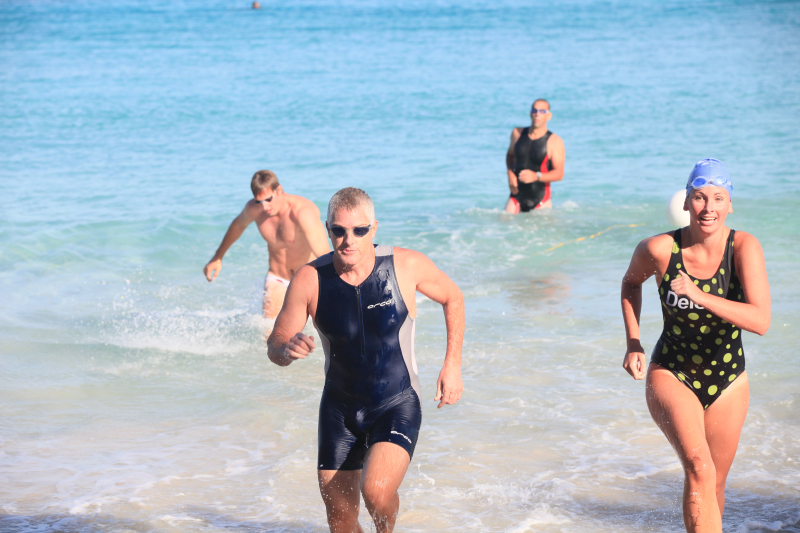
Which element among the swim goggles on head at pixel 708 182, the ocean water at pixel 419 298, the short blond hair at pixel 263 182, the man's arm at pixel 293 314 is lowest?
the ocean water at pixel 419 298

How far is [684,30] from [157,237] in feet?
171

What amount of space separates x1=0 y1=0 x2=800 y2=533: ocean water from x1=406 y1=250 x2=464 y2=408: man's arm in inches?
51.7

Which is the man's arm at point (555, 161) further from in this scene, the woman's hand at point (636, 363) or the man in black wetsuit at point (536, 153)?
the woman's hand at point (636, 363)

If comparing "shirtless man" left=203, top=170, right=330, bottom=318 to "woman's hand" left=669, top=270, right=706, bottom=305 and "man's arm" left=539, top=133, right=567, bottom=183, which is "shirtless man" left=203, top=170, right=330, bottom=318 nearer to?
"woman's hand" left=669, top=270, right=706, bottom=305

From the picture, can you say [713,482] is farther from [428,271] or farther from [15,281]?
[15,281]

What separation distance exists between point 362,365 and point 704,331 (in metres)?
1.58

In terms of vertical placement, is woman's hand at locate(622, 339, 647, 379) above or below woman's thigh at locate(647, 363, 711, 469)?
above

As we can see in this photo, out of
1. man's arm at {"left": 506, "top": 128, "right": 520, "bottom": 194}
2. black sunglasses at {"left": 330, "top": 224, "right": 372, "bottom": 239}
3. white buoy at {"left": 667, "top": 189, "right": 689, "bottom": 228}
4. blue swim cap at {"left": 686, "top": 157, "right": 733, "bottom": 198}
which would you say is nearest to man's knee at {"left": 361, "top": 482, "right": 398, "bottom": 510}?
black sunglasses at {"left": 330, "top": 224, "right": 372, "bottom": 239}

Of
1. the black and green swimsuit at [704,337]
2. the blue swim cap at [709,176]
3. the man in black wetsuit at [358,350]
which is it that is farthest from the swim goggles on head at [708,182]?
the man in black wetsuit at [358,350]

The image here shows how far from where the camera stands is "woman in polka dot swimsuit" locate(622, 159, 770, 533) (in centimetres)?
361

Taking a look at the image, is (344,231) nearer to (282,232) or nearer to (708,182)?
(708,182)

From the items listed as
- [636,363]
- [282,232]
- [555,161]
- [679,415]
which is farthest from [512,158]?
[679,415]

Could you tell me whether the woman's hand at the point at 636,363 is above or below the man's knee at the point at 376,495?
above

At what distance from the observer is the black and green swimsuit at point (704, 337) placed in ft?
12.5
